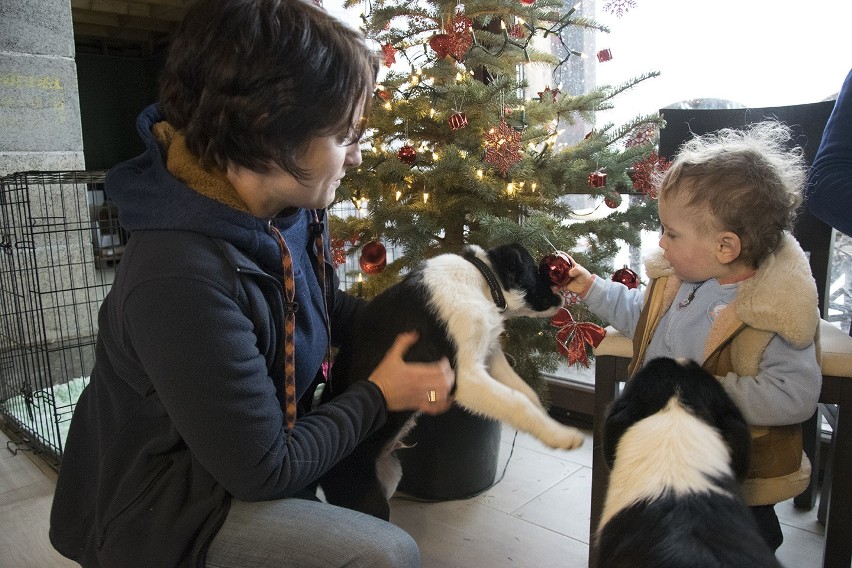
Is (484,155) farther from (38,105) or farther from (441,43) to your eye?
(38,105)

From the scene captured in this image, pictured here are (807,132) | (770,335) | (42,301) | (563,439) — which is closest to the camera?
(770,335)

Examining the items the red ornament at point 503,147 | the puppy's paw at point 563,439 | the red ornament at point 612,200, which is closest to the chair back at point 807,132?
the red ornament at point 612,200

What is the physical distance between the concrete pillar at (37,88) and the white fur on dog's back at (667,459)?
11.3 ft

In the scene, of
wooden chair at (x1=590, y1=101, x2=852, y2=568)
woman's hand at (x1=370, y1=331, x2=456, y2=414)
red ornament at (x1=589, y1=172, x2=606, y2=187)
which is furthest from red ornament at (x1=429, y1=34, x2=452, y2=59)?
woman's hand at (x1=370, y1=331, x2=456, y2=414)

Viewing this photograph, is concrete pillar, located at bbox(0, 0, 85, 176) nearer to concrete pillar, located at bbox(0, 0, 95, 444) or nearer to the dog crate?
concrete pillar, located at bbox(0, 0, 95, 444)

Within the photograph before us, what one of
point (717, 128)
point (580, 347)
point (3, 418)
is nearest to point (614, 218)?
point (717, 128)

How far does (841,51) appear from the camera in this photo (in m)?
2.11

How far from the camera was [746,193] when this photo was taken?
4.27 feet

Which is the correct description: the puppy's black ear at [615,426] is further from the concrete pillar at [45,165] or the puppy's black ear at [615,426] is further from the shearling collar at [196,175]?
the concrete pillar at [45,165]

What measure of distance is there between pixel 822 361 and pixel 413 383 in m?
0.89

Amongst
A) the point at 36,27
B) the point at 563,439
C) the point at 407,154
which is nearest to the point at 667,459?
the point at 563,439

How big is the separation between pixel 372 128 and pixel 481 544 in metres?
1.40

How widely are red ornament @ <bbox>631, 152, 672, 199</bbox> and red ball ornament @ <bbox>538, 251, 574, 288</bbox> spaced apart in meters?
0.44

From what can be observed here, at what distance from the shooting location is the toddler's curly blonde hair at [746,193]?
1.30 metres
